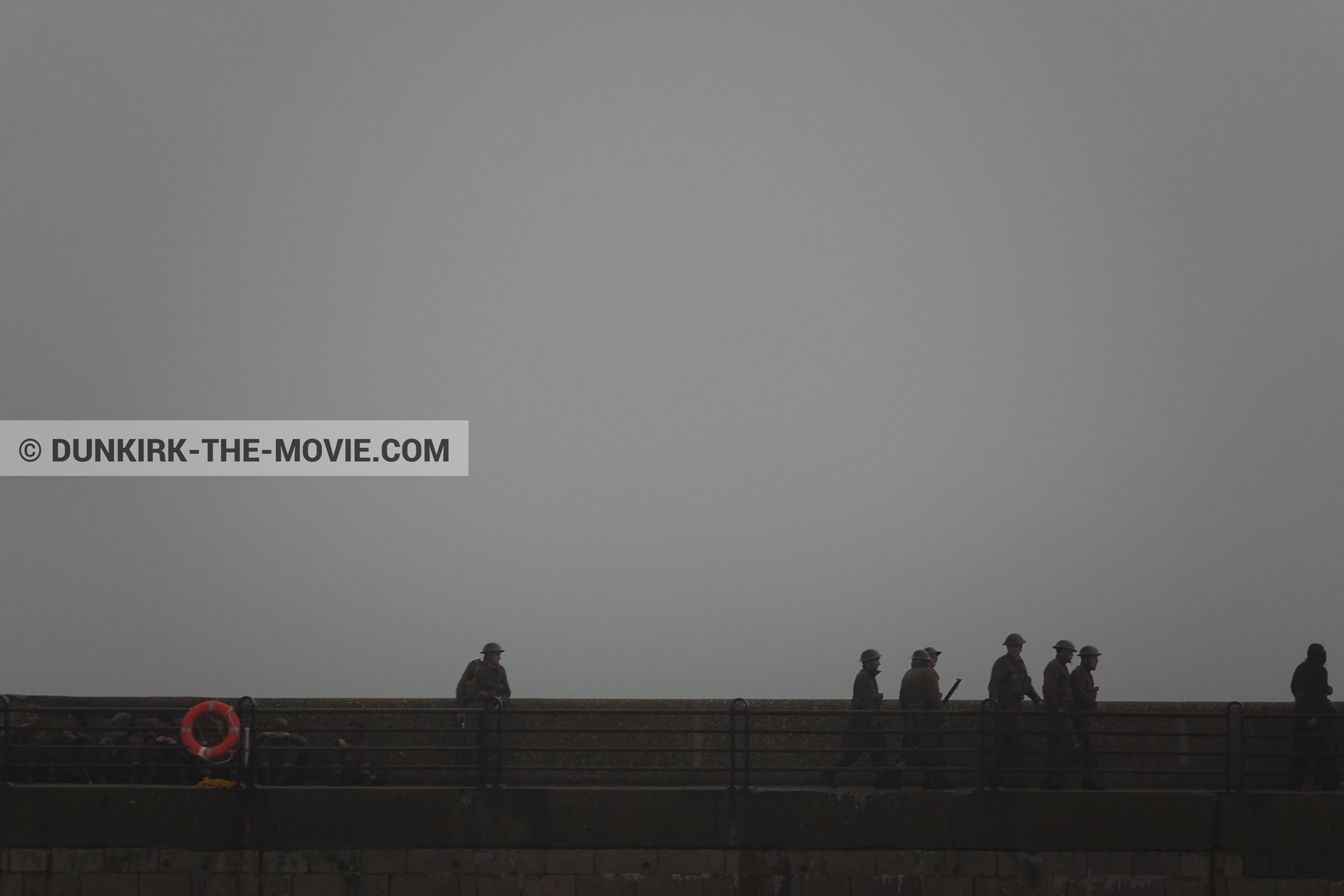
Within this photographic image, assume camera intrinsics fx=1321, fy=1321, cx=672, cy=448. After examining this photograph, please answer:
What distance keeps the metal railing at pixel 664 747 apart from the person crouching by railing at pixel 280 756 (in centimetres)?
2

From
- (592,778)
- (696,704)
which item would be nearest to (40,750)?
(592,778)

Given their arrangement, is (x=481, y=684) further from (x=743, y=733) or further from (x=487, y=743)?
(x=743, y=733)

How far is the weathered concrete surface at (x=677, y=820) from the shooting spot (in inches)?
522

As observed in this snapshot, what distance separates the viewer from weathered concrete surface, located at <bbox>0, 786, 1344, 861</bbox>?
13.3 metres

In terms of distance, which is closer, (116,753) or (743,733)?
(743,733)

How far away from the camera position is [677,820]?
13320 mm

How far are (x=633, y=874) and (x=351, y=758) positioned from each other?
3.52m

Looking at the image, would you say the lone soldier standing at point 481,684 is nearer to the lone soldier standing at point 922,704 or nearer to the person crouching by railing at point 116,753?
the person crouching by railing at point 116,753

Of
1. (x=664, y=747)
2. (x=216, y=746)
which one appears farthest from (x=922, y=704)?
(x=216, y=746)

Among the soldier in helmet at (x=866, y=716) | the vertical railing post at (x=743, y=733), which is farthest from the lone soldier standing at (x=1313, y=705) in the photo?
the vertical railing post at (x=743, y=733)

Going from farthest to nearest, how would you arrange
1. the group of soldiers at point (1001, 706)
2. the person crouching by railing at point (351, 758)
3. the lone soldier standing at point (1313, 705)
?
the lone soldier standing at point (1313, 705), the group of soldiers at point (1001, 706), the person crouching by railing at point (351, 758)

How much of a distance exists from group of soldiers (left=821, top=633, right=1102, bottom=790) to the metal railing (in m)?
0.04

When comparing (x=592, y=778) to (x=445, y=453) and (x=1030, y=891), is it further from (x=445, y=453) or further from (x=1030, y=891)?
(x=445, y=453)

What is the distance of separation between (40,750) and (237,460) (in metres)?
13.8
